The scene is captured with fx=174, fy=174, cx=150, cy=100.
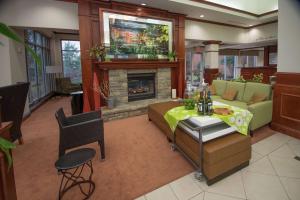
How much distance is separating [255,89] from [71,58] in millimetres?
8001

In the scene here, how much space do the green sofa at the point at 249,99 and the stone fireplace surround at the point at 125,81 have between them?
1568mm

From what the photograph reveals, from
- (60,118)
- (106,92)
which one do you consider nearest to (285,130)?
(60,118)

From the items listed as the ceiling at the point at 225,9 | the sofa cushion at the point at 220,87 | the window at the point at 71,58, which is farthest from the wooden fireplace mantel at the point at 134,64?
the window at the point at 71,58

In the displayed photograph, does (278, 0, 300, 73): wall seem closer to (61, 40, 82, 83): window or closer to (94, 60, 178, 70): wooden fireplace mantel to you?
(94, 60, 178, 70): wooden fireplace mantel

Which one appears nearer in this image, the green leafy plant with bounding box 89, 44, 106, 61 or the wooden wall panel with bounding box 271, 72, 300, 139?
the wooden wall panel with bounding box 271, 72, 300, 139

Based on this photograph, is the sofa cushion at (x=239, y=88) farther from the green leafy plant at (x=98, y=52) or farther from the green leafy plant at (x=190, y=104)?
the green leafy plant at (x=98, y=52)

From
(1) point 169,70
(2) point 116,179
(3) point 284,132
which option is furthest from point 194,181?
(1) point 169,70

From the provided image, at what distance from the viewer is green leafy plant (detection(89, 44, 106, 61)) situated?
14.3ft

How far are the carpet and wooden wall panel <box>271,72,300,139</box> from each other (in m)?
2.22

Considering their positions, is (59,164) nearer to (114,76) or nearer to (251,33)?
(114,76)

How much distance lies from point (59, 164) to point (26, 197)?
0.64 meters

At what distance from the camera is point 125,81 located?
4.89 m

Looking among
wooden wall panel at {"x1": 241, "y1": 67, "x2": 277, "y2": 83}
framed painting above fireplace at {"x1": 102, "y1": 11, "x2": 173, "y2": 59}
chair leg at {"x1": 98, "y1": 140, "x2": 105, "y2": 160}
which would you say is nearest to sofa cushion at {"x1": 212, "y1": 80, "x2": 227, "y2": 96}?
framed painting above fireplace at {"x1": 102, "y1": 11, "x2": 173, "y2": 59}

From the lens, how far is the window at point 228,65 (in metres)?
11.7
